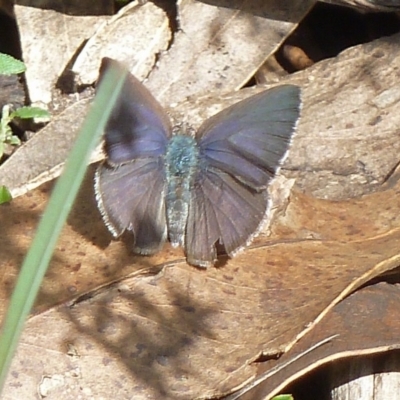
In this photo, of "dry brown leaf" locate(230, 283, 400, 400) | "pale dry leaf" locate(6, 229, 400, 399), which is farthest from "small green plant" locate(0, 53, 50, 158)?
"dry brown leaf" locate(230, 283, 400, 400)

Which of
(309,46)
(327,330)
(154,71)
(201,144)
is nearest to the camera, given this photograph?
(327,330)

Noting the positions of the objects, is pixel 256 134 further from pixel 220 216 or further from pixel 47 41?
pixel 47 41

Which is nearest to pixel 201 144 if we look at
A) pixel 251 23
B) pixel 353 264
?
pixel 353 264

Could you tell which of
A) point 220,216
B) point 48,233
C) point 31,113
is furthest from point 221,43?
point 48,233

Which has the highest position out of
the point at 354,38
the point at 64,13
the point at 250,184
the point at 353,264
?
the point at 64,13

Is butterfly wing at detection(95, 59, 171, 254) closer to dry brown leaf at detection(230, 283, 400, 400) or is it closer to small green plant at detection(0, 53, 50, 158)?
dry brown leaf at detection(230, 283, 400, 400)

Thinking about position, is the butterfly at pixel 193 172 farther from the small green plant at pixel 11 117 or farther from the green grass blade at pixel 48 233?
the green grass blade at pixel 48 233

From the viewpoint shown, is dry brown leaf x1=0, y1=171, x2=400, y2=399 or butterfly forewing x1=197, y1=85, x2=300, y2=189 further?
butterfly forewing x1=197, y1=85, x2=300, y2=189

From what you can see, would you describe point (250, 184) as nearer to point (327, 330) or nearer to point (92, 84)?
point (327, 330)
